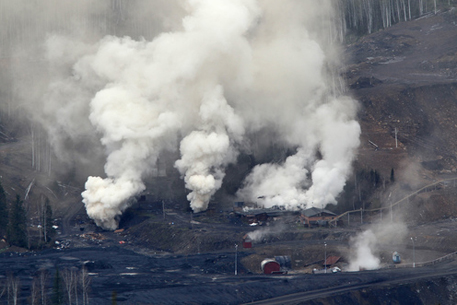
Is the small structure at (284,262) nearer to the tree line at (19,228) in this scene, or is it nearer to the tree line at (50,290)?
the tree line at (50,290)

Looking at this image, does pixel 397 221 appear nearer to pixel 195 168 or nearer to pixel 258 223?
pixel 258 223

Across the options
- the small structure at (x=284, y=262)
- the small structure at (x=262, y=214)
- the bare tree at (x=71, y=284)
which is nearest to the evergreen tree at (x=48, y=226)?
the bare tree at (x=71, y=284)

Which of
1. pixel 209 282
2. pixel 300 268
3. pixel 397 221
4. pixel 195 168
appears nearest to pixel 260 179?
pixel 195 168

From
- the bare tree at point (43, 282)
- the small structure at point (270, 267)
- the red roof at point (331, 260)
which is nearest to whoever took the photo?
the bare tree at point (43, 282)

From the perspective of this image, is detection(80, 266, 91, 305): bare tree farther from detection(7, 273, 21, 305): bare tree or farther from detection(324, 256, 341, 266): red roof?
detection(324, 256, 341, 266): red roof

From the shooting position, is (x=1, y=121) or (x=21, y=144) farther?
(x=1, y=121)

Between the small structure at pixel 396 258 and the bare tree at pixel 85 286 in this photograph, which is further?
the small structure at pixel 396 258

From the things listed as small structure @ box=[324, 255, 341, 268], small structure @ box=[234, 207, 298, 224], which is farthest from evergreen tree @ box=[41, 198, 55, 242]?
small structure @ box=[324, 255, 341, 268]
